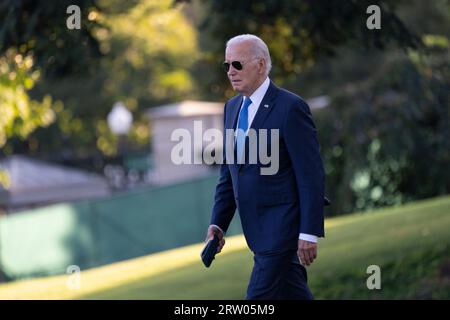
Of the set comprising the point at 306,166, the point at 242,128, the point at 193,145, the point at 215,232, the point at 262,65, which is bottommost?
the point at 215,232

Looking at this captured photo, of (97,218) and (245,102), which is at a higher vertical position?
(245,102)

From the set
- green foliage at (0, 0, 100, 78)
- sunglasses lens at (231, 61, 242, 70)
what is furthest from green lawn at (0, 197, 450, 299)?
sunglasses lens at (231, 61, 242, 70)

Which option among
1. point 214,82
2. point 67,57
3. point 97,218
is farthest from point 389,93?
point 67,57

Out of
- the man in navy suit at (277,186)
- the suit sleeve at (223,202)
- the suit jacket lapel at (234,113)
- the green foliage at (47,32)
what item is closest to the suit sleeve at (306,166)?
the man in navy suit at (277,186)

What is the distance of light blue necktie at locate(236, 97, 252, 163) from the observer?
20.6 feet

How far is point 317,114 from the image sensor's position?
2545cm

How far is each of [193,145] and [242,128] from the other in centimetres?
508

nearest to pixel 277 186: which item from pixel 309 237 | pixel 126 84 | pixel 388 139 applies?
pixel 309 237

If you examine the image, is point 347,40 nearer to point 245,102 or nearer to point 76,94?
point 245,102

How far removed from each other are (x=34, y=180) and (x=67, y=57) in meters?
28.7

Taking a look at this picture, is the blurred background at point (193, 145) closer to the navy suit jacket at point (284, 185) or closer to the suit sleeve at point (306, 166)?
the navy suit jacket at point (284, 185)

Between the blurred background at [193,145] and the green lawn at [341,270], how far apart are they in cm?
4

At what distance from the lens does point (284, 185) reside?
612 centimetres

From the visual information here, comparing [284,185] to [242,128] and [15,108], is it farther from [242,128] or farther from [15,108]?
[15,108]
